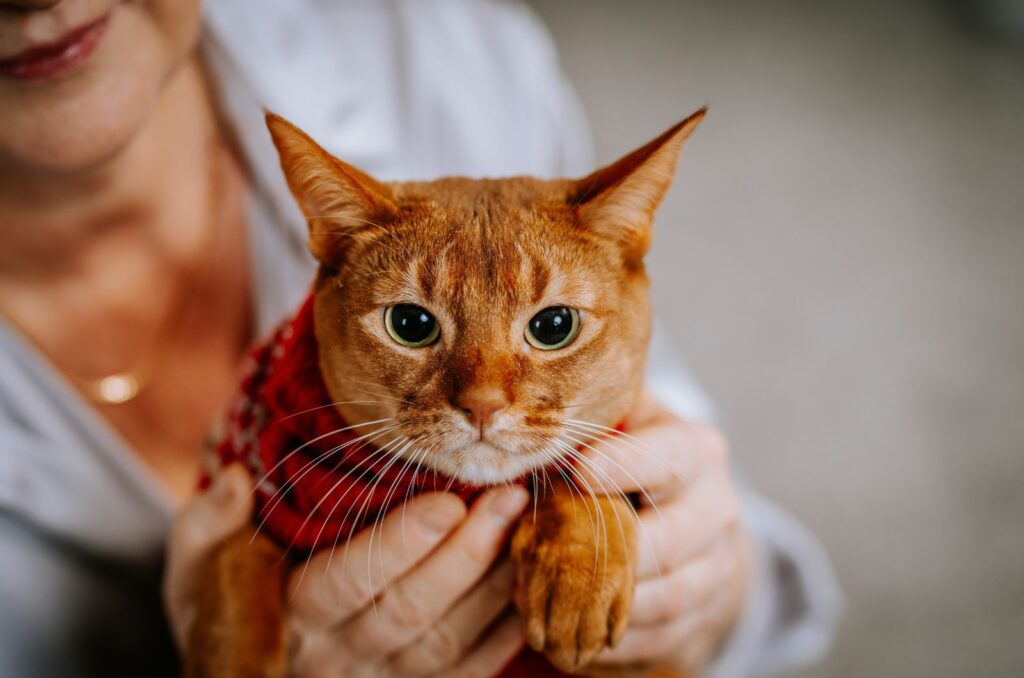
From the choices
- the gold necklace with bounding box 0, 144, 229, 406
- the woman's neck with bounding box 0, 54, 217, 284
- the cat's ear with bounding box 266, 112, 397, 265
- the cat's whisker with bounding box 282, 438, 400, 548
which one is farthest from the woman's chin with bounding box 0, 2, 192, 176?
the cat's whisker with bounding box 282, 438, 400, 548

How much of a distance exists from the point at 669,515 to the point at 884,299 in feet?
5.23

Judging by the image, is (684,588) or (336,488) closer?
(336,488)

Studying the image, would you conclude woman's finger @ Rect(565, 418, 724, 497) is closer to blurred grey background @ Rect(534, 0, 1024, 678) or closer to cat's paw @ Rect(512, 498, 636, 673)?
cat's paw @ Rect(512, 498, 636, 673)

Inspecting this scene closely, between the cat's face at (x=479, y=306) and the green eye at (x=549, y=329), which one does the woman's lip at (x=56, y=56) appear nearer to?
the cat's face at (x=479, y=306)

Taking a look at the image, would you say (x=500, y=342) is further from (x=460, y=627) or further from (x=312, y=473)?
(x=460, y=627)

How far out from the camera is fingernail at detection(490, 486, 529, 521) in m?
0.85

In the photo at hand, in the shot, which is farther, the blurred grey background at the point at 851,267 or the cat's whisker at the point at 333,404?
the blurred grey background at the point at 851,267

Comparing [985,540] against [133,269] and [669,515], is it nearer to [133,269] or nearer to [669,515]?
[669,515]

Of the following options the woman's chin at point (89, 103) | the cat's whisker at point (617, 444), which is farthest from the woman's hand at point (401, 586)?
the woman's chin at point (89, 103)

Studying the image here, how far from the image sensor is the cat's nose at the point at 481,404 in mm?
735

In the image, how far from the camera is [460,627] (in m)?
0.93

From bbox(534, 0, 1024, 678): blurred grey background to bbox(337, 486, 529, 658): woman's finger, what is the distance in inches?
51.0

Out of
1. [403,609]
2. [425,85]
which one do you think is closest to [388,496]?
[403,609]

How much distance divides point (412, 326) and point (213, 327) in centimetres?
75
